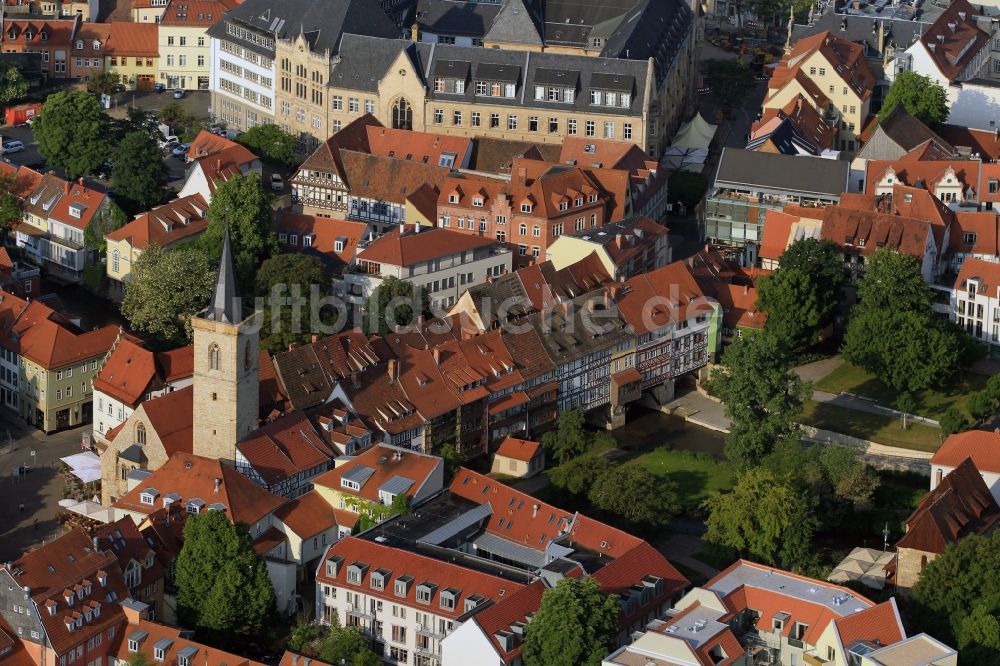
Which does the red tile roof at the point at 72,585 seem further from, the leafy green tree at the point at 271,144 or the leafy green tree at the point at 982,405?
the leafy green tree at the point at 271,144

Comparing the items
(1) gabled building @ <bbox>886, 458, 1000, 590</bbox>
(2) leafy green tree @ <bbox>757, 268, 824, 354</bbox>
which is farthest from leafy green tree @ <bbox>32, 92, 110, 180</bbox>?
(1) gabled building @ <bbox>886, 458, 1000, 590</bbox>

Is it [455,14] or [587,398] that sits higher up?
[455,14]

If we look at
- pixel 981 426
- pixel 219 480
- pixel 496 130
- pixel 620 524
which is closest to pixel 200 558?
pixel 219 480

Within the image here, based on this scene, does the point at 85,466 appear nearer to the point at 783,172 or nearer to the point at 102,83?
the point at 783,172

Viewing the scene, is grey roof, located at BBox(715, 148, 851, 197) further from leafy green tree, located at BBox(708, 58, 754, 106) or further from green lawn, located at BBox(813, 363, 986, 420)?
leafy green tree, located at BBox(708, 58, 754, 106)

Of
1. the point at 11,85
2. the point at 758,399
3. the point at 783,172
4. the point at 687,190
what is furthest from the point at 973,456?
the point at 11,85

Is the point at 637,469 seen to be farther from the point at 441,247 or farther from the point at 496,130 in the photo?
the point at 496,130
